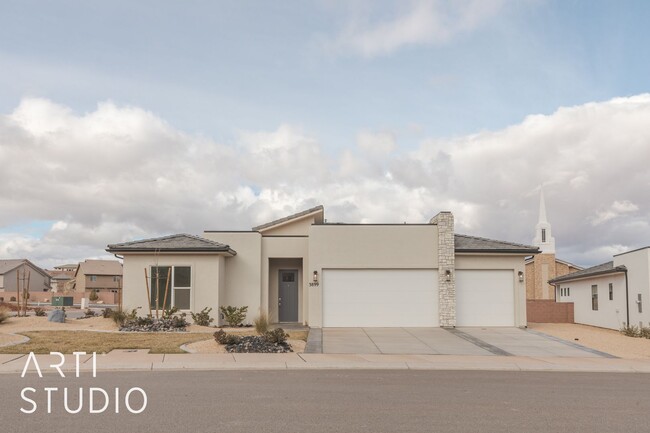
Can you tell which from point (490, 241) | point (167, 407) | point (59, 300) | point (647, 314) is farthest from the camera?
point (59, 300)

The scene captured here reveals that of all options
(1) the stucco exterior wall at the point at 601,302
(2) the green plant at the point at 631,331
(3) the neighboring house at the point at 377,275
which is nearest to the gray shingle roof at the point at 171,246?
(3) the neighboring house at the point at 377,275

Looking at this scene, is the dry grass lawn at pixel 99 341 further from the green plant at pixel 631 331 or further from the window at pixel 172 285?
the green plant at pixel 631 331

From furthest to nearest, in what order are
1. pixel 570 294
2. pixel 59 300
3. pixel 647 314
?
pixel 59 300 < pixel 570 294 < pixel 647 314

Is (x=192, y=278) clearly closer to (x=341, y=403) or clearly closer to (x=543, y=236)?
(x=341, y=403)

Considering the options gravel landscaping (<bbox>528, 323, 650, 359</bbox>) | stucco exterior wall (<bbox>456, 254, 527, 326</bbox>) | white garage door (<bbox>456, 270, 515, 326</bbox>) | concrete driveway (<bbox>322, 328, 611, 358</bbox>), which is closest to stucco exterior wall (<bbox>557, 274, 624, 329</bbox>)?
gravel landscaping (<bbox>528, 323, 650, 359</bbox>)

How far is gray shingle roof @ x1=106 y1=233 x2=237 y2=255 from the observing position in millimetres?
25438

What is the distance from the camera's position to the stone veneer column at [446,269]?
25.6 m

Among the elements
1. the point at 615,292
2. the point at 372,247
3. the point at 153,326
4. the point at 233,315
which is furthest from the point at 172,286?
the point at 615,292

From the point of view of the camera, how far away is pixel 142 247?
25.5 metres

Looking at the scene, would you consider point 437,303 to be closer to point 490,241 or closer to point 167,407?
Result: point 490,241

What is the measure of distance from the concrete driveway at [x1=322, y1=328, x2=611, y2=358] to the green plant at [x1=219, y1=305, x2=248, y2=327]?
3578 mm

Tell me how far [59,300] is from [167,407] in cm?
4518

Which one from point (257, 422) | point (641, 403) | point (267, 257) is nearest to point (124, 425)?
point (257, 422)

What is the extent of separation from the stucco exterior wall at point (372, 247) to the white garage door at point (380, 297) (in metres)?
0.33
